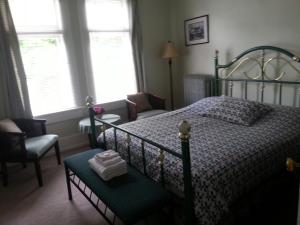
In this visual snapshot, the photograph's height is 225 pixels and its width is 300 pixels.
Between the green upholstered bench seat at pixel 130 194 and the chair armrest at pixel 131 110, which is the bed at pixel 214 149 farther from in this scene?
the chair armrest at pixel 131 110

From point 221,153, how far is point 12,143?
2.28 metres

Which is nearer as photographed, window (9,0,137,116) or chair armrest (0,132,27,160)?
chair armrest (0,132,27,160)

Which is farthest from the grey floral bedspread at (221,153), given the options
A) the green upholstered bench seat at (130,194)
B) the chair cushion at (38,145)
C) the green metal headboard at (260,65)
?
the chair cushion at (38,145)

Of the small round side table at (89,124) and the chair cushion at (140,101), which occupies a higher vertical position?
the chair cushion at (140,101)

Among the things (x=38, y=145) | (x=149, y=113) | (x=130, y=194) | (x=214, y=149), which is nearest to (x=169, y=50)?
(x=149, y=113)

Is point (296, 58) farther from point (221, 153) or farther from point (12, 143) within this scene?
point (12, 143)

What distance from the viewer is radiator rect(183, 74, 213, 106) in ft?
13.0

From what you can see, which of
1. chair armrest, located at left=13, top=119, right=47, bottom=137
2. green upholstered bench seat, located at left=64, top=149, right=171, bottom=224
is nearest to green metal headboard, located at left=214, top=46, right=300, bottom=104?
green upholstered bench seat, located at left=64, top=149, right=171, bottom=224

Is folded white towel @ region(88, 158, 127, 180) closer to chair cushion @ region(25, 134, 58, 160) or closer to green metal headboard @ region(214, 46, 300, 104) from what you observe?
→ chair cushion @ region(25, 134, 58, 160)

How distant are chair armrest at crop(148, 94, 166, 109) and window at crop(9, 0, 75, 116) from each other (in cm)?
130

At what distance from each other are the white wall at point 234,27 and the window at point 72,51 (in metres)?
0.93

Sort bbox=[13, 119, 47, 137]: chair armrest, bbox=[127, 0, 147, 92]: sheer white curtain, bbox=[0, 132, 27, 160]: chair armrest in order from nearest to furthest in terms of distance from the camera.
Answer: bbox=[0, 132, 27, 160]: chair armrest → bbox=[13, 119, 47, 137]: chair armrest → bbox=[127, 0, 147, 92]: sheer white curtain

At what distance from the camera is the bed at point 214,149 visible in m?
1.67

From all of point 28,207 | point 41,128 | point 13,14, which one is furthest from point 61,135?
point 13,14
